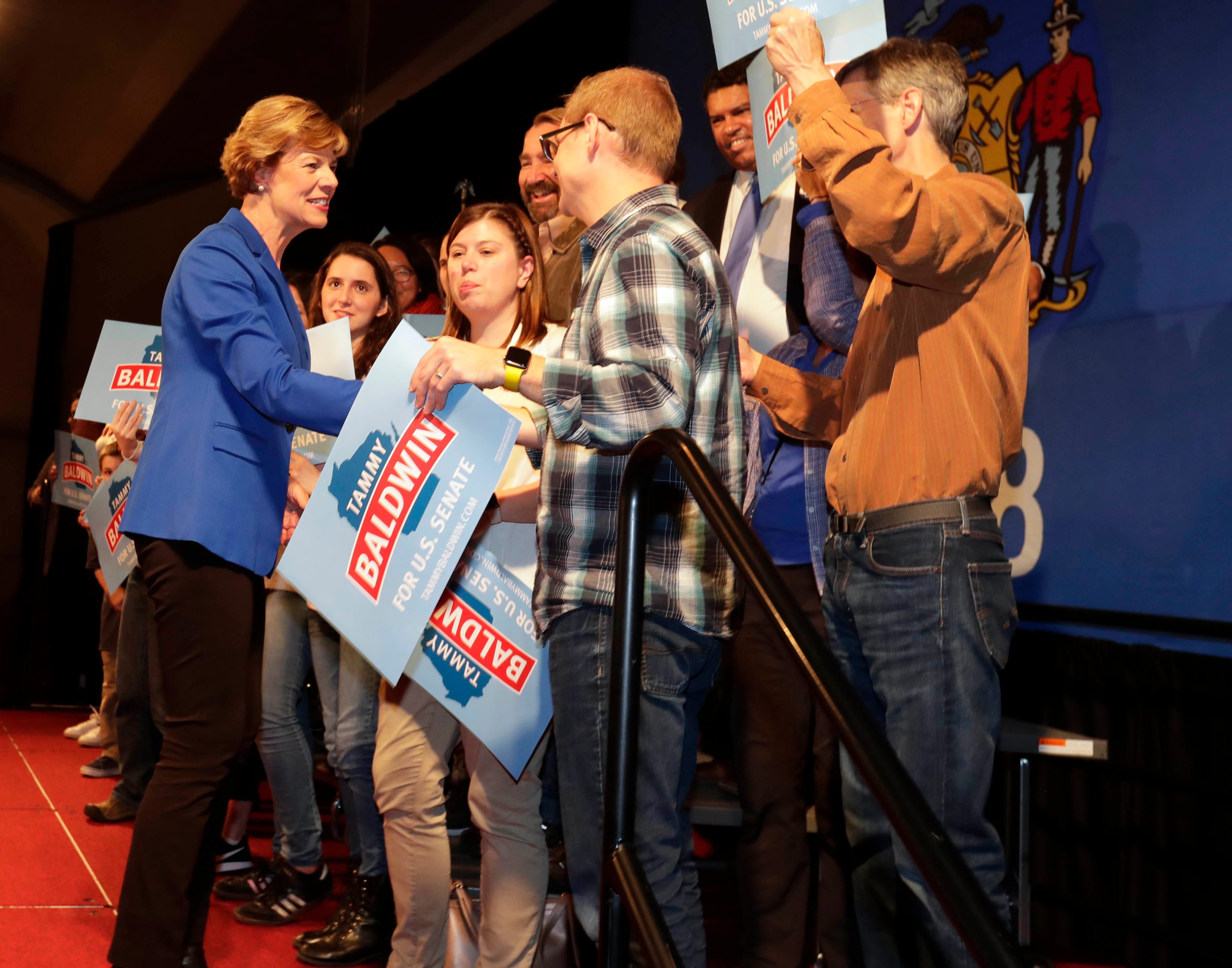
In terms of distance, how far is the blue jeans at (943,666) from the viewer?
1.62m

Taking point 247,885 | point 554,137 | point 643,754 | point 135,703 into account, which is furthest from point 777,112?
point 135,703

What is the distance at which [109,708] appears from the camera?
4.95 m

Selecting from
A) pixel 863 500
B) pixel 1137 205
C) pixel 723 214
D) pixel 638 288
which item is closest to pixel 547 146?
pixel 638 288

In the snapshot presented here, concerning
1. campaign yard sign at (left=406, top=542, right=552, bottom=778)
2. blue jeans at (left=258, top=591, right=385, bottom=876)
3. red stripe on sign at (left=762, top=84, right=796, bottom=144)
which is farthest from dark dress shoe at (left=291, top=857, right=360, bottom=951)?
red stripe on sign at (left=762, top=84, right=796, bottom=144)

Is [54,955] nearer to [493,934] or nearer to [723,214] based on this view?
[493,934]

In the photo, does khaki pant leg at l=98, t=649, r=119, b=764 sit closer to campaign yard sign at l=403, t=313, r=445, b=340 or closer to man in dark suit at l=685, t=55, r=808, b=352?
campaign yard sign at l=403, t=313, r=445, b=340

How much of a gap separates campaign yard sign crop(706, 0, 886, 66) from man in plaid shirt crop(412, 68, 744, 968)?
27.1 inches

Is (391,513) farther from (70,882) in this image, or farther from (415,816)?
(70,882)

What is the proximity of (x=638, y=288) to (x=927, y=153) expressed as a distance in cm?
62

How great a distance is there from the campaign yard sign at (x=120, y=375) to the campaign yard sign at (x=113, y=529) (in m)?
0.26

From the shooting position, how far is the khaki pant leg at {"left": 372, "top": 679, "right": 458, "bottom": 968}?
2275mm

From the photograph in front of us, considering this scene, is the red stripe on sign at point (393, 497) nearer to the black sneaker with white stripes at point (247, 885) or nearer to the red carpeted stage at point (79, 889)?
the red carpeted stage at point (79, 889)

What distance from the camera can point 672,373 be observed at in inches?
63.3

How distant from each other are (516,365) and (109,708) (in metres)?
4.15
